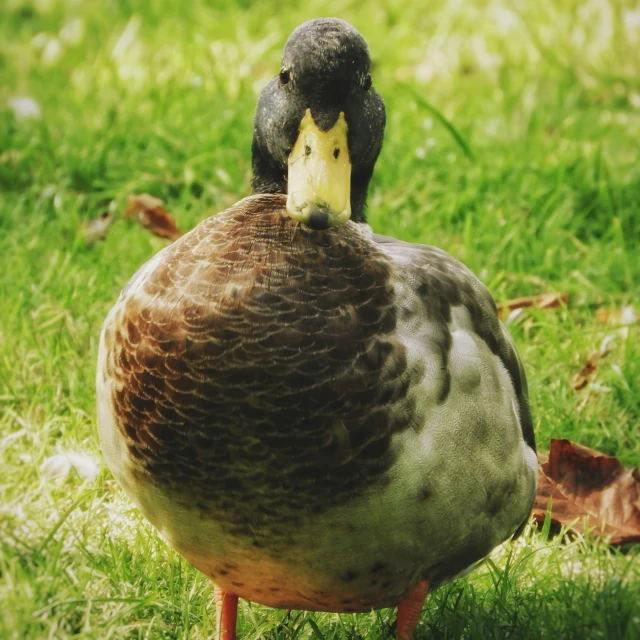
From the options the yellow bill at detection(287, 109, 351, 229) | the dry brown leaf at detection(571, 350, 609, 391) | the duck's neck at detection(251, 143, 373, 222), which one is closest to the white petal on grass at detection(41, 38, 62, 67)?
the dry brown leaf at detection(571, 350, 609, 391)

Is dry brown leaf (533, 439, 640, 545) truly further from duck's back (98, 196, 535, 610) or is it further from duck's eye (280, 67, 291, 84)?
duck's eye (280, 67, 291, 84)

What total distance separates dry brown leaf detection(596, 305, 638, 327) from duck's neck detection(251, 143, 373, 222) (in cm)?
145

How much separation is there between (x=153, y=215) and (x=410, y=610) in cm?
216

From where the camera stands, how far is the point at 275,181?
246 cm

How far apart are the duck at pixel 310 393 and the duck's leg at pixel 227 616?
125 mm

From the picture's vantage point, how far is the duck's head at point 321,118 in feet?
6.79

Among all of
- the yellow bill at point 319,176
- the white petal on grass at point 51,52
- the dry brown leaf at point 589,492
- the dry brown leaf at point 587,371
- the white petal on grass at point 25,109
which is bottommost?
the dry brown leaf at point 589,492

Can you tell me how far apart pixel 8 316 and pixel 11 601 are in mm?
1597

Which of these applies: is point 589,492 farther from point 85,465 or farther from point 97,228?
point 97,228

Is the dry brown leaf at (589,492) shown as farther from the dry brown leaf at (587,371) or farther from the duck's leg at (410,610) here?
the duck's leg at (410,610)

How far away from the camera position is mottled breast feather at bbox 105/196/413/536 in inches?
80.8

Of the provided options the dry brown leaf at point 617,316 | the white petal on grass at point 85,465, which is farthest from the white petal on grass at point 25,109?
the dry brown leaf at point 617,316

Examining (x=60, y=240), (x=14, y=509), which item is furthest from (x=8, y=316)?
(x=14, y=509)

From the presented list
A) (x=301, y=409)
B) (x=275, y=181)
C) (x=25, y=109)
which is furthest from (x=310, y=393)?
(x=25, y=109)
